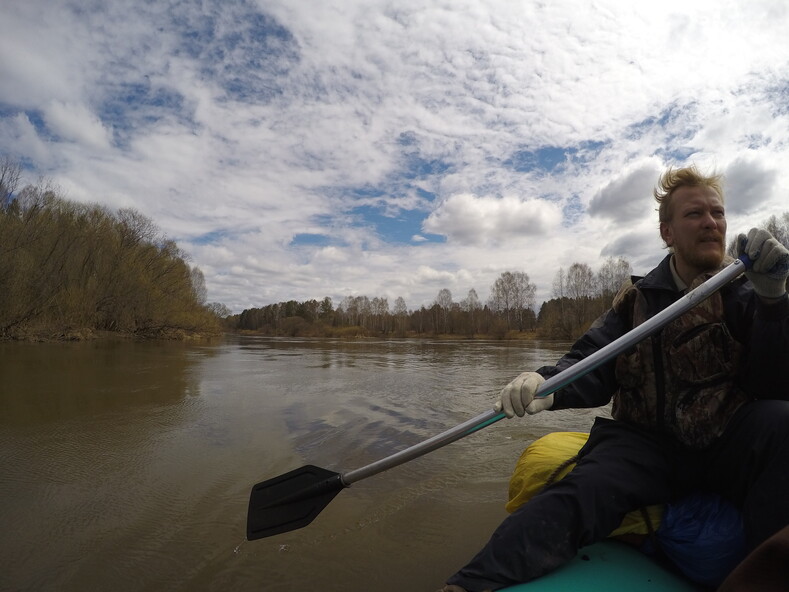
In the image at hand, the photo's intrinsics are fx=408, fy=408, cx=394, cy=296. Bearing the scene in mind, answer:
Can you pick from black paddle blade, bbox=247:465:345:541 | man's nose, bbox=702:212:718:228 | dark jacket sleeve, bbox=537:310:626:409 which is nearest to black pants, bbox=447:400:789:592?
dark jacket sleeve, bbox=537:310:626:409

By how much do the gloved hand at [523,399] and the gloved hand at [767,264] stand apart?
905 mm

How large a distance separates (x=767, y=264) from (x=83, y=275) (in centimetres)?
3244

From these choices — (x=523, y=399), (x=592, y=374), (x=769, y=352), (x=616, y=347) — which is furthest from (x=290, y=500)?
(x=769, y=352)

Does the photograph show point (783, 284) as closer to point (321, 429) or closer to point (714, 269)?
point (714, 269)

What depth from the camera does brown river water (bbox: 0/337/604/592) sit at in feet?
6.95

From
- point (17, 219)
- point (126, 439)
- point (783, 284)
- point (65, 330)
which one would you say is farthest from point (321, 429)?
point (17, 219)

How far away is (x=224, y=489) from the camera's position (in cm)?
318

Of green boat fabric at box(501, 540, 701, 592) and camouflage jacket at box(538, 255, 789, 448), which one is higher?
camouflage jacket at box(538, 255, 789, 448)

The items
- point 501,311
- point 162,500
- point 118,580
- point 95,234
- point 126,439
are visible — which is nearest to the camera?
point 118,580

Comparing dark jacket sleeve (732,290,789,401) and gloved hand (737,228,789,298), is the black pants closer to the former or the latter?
dark jacket sleeve (732,290,789,401)

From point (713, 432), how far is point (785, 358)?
37 cm

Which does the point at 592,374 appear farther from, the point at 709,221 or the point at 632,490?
the point at 709,221

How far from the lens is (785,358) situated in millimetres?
1511

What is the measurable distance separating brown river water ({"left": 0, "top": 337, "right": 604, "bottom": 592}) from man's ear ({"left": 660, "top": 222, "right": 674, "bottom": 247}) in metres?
1.95
